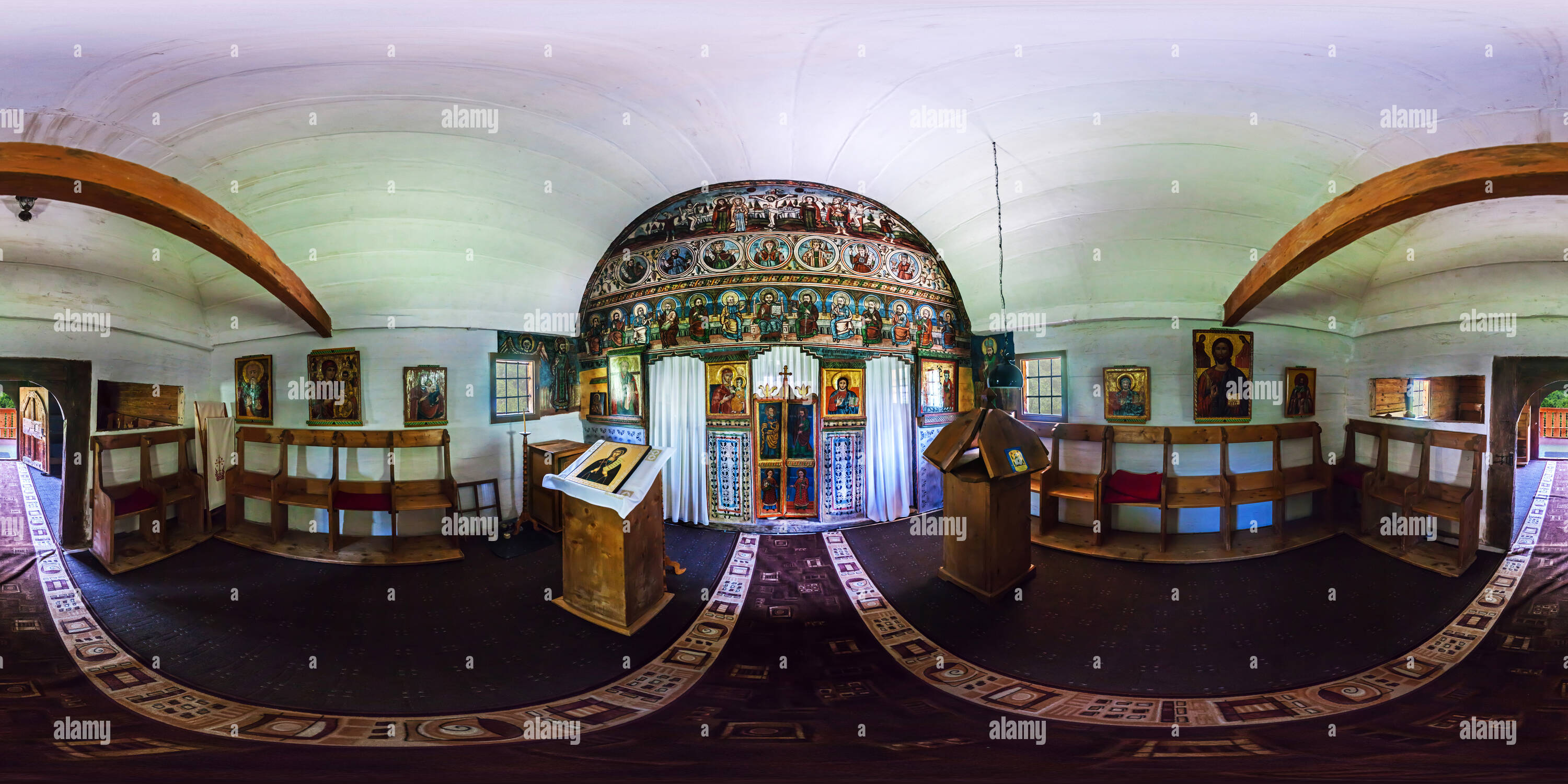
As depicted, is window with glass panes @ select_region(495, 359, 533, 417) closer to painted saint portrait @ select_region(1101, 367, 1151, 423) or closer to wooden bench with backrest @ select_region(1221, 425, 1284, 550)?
painted saint portrait @ select_region(1101, 367, 1151, 423)

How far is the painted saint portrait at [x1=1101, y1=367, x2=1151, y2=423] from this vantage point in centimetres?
183

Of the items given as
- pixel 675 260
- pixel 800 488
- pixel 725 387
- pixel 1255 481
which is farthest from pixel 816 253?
pixel 1255 481

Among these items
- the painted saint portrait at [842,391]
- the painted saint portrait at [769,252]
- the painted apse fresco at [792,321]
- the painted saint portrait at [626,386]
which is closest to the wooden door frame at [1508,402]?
the painted apse fresco at [792,321]

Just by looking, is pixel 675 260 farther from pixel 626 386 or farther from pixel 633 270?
pixel 626 386

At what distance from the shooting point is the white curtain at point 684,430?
307cm

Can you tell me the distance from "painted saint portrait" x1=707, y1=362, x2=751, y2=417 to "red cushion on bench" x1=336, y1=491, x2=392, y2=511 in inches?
79.4

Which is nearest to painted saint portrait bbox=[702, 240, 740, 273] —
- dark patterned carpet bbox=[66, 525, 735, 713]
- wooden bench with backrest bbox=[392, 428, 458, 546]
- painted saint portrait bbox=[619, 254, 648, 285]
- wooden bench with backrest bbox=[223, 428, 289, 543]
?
painted saint portrait bbox=[619, 254, 648, 285]

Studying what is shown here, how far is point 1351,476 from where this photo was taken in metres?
1.56

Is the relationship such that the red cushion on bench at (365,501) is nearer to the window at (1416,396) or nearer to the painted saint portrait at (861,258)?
the painted saint portrait at (861,258)

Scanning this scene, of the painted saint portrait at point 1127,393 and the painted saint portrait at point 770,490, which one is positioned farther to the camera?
the painted saint portrait at point 770,490

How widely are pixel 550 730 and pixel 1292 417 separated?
2.75m

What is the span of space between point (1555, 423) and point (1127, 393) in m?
1.38

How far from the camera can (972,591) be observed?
1.86 m

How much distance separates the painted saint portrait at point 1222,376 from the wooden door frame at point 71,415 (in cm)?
454
